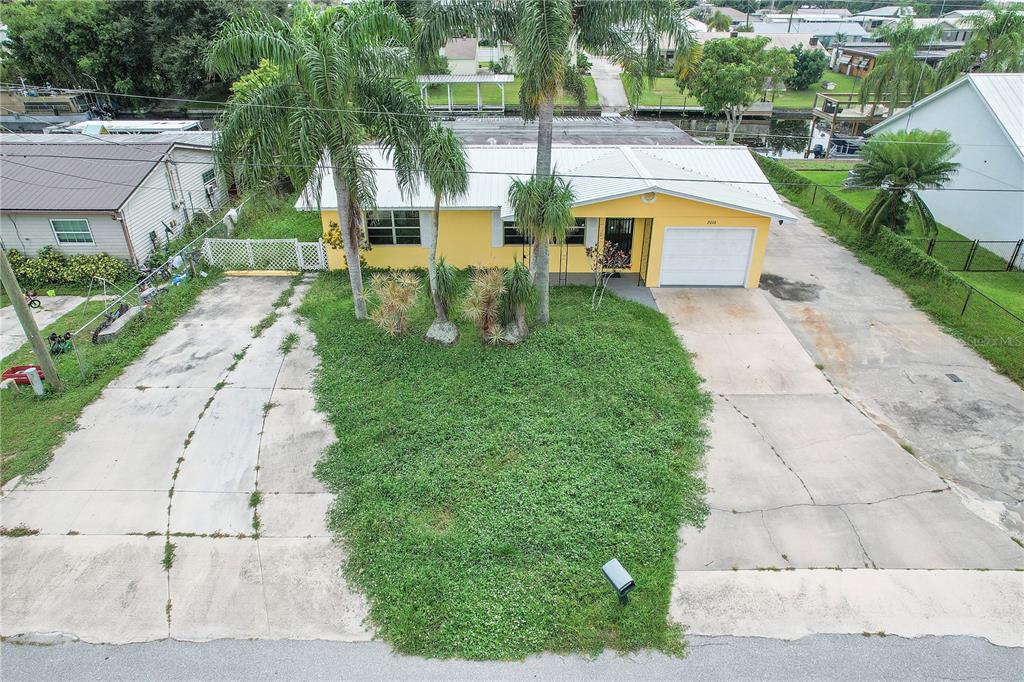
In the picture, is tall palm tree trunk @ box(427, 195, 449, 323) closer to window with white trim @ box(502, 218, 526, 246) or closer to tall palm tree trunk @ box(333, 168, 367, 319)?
tall palm tree trunk @ box(333, 168, 367, 319)

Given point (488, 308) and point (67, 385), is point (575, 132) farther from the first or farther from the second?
point (67, 385)

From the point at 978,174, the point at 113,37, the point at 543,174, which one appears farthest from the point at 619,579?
the point at 113,37

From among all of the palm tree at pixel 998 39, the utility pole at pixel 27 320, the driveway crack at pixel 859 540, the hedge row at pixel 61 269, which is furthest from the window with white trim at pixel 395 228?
the palm tree at pixel 998 39

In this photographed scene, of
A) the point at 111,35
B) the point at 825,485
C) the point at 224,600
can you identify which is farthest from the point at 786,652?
the point at 111,35

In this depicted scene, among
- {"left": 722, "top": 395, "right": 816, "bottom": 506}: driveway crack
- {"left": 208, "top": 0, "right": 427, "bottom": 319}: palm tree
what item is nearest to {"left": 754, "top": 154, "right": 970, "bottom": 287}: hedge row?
{"left": 722, "top": 395, "right": 816, "bottom": 506}: driveway crack

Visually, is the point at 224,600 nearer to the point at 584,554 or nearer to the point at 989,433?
the point at 584,554

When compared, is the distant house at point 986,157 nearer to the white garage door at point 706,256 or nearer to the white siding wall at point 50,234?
the white garage door at point 706,256

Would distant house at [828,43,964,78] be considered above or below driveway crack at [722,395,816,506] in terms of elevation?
above
